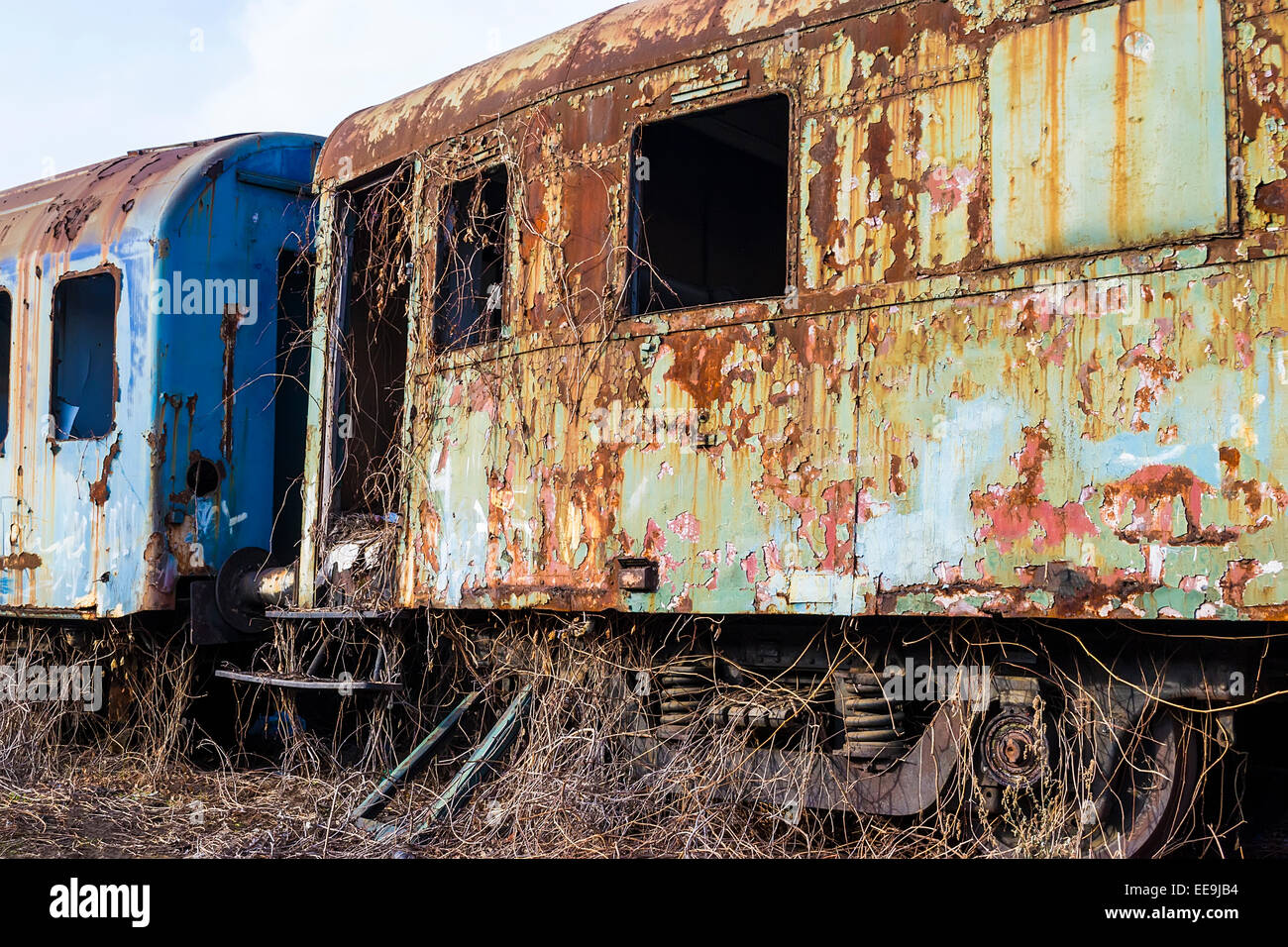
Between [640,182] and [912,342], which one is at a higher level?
[640,182]

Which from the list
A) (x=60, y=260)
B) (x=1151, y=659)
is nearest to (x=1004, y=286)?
(x=1151, y=659)

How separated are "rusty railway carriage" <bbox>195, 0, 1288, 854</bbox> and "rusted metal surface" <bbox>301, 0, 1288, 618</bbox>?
11 millimetres

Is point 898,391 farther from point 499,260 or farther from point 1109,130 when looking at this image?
→ point 499,260

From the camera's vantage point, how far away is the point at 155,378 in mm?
6449

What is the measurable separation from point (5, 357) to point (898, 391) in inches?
242

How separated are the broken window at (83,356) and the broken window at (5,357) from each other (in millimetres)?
473

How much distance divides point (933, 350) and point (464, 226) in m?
2.68

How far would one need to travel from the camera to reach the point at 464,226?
18.6ft

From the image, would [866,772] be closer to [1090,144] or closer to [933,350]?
[933,350]

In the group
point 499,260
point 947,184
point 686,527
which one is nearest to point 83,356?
point 499,260

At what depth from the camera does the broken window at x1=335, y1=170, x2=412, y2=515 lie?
5969 mm

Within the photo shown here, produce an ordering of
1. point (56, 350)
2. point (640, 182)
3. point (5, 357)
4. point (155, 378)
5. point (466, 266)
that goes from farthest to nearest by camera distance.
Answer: point (5, 357) < point (56, 350) < point (155, 378) < point (466, 266) < point (640, 182)

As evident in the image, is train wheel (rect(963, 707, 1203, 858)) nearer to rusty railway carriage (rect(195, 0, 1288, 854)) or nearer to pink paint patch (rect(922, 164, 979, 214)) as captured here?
rusty railway carriage (rect(195, 0, 1288, 854))

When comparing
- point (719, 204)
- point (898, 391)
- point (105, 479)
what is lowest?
point (105, 479)
